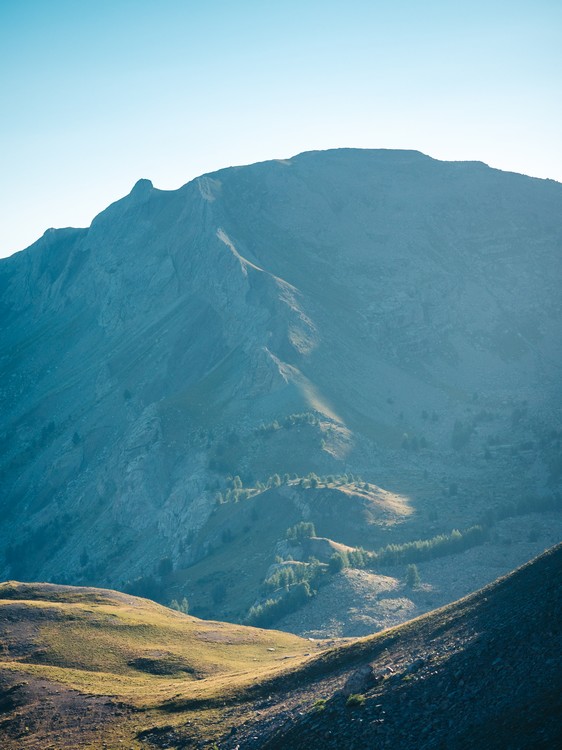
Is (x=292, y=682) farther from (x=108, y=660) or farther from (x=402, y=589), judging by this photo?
(x=402, y=589)

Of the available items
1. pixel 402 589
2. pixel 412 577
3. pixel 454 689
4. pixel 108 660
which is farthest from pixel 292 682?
pixel 412 577

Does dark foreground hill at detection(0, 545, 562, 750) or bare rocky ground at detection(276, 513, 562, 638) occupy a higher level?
dark foreground hill at detection(0, 545, 562, 750)

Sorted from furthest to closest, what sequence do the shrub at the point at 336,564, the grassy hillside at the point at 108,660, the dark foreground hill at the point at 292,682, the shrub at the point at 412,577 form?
the shrub at the point at 336,564 < the shrub at the point at 412,577 < the grassy hillside at the point at 108,660 < the dark foreground hill at the point at 292,682

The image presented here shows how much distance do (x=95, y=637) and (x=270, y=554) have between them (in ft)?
330

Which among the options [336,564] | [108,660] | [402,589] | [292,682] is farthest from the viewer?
[336,564]

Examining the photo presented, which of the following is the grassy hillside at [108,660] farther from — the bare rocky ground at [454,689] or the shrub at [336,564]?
the shrub at [336,564]

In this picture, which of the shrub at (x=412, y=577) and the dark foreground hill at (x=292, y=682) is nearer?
the dark foreground hill at (x=292, y=682)

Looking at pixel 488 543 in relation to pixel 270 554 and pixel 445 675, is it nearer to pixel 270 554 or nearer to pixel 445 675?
pixel 270 554

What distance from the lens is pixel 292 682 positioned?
240ft

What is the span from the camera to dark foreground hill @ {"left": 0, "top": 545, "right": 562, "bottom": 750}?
52.1 metres

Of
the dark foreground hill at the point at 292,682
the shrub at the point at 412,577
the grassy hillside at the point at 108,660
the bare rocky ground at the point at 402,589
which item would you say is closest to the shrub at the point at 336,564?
the bare rocky ground at the point at 402,589

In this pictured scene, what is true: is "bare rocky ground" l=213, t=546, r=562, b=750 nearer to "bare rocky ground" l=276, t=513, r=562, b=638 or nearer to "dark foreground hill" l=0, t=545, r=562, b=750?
"dark foreground hill" l=0, t=545, r=562, b=750

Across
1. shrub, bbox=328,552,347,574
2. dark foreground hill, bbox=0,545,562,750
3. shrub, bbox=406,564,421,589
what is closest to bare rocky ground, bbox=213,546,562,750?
dark foreground hill, bbox=0,545,562,750

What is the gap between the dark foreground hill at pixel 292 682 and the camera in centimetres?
5206
